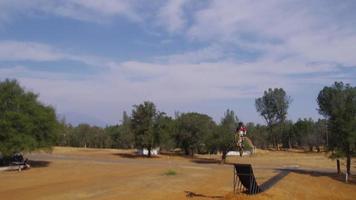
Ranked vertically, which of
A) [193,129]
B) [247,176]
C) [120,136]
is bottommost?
[247,176]

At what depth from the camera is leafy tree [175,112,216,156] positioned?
75.3m

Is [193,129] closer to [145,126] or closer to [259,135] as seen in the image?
[145,126]

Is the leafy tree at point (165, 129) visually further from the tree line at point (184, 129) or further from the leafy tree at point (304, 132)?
the leafy tree at point (304, 132)

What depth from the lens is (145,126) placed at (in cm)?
7188

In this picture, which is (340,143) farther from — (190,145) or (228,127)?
(190,145)

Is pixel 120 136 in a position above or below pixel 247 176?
above

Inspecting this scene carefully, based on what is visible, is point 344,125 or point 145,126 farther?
point 145,126

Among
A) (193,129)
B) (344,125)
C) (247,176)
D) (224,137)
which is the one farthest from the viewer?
(193,129)

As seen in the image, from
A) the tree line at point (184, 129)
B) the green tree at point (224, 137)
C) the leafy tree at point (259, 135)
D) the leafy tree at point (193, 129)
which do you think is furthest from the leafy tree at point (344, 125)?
the leafy tree at point (259, 135)

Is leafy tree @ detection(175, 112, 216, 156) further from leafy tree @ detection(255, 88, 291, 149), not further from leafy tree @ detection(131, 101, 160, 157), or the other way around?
leafy tree @ detection(255, 88, 291, 149)

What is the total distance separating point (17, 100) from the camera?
1934 inches

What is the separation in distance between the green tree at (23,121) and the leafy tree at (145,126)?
68.4 feet

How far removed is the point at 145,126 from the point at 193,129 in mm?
8455

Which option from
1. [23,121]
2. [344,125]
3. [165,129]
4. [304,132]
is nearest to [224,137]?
[165,129]
